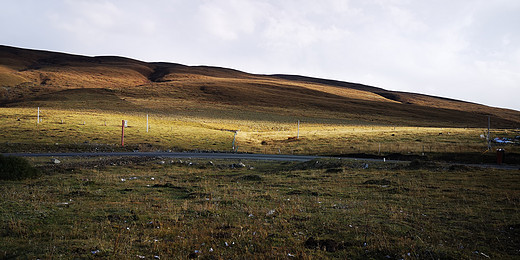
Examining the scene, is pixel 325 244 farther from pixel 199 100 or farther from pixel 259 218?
pixel 199 100

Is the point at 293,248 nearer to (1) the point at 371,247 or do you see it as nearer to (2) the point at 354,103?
(1) the point at 371,247

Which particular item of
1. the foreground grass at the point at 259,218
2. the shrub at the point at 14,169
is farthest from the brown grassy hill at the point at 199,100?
the foreground grass at the point at 259,218

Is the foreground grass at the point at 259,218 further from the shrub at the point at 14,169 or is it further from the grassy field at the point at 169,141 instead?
the grassy field at the point at 169,141

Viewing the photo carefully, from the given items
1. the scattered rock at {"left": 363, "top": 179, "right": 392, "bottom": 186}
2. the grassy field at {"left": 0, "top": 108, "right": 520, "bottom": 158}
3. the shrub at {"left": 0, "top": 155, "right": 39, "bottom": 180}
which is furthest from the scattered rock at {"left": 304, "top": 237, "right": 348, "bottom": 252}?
the grassy field at {"left": 0, "top": 108, "right": 520, "bottom": 158}

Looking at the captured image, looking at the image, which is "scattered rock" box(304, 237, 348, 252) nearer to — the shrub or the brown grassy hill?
the shrub

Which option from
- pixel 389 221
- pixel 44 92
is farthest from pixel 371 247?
pixel 44 92

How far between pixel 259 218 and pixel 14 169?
45.2ft

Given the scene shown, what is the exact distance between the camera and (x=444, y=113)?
129750mm

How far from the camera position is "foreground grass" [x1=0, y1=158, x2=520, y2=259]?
7.99m

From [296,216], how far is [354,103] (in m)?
129

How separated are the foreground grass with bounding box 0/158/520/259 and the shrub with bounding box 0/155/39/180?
69 centimetres

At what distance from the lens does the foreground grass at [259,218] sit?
7.99 meters

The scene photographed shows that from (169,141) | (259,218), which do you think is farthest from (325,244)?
(169,141)

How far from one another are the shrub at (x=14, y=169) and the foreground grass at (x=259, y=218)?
0.69m
